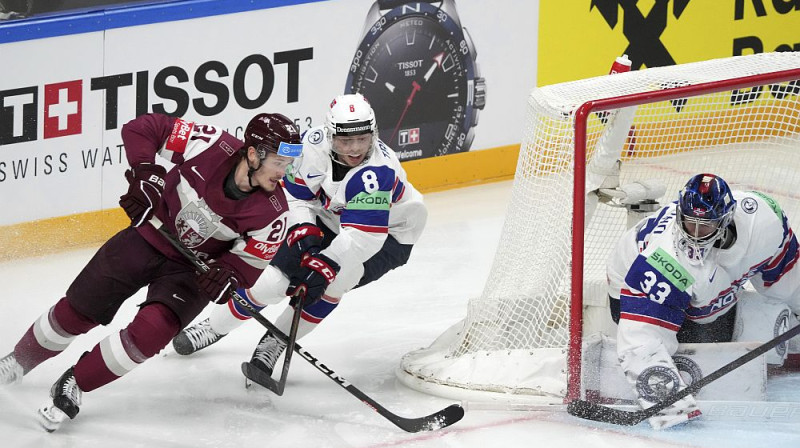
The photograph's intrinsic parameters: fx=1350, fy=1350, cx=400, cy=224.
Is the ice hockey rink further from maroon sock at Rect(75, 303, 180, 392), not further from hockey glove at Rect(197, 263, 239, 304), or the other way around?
hockey glove at Rect(197, 263, 239, 304)

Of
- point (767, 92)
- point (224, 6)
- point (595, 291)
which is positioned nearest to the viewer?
point (595, 291)

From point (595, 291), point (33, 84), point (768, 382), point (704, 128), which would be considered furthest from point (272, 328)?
point (704, 128)

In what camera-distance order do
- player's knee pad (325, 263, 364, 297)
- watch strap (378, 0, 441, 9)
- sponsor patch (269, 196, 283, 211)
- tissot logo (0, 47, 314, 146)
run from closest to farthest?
sponsor patch (269, 196, 283, 211)
player's knee pad (325, 263, 364, 297)
tissot logo (0, 47, 314, 146)
watch strap (378, 0, 441, 9)

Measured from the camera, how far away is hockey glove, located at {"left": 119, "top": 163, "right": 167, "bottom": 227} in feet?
12.4

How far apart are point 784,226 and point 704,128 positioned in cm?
152

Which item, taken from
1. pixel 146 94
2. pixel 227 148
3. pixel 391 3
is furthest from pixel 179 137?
pixel 391 3

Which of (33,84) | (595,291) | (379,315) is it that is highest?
(33,84)

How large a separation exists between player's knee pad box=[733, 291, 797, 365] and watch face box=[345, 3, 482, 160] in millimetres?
2607

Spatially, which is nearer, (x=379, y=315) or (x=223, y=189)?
(x=223, y=189)

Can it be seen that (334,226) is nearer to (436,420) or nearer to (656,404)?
(436,420)

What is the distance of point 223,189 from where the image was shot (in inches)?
154

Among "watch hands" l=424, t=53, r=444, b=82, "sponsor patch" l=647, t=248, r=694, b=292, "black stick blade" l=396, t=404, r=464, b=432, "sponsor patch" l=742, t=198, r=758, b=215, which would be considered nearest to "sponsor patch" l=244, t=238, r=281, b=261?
"black stick blade" l=396, t=404, r=464, b=432

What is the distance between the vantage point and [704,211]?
374 centimetres

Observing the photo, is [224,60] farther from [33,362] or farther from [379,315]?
[33,362]
